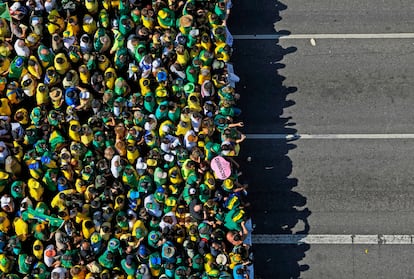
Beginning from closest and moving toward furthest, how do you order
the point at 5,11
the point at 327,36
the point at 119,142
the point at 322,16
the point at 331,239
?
the point at 119,142 → the point at 5,11 → the point at 331,239 → the point at 327,36 → the point at 322,16

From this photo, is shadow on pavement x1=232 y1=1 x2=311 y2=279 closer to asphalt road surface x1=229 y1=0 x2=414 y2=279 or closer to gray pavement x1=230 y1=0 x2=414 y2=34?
asphalt road surface x1=229 y1=0 x2=414 y2=279

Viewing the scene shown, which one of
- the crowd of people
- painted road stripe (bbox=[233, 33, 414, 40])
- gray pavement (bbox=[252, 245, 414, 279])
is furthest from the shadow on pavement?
the crowd of people

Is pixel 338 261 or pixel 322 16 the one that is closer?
pixel 338 261

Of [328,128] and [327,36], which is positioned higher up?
[327,36]

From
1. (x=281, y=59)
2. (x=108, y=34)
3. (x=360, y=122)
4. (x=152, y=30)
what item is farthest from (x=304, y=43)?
(x=108, y=34)

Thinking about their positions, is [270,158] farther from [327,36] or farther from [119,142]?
[119,142]

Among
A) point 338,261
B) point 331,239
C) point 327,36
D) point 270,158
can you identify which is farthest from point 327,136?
point 338,261
